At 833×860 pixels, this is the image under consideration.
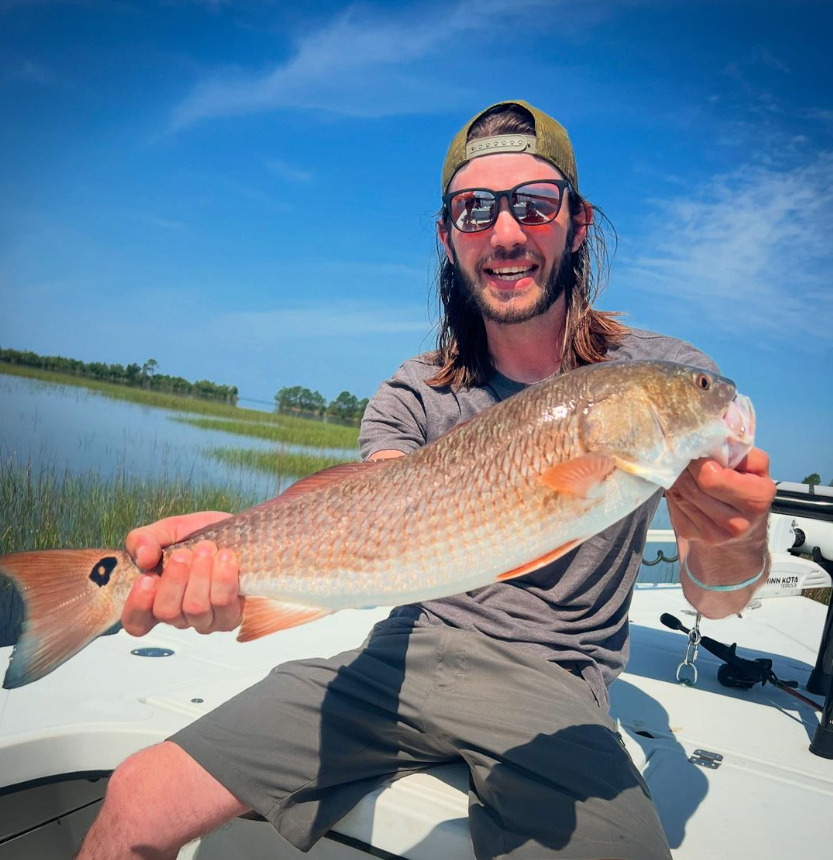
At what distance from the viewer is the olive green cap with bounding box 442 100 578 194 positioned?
136 inches

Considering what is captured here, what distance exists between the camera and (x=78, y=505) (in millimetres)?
10820

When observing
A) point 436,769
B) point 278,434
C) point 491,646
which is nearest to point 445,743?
point 436,769

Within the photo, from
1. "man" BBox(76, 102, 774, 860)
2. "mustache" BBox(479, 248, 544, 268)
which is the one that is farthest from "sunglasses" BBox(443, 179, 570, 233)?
"mustache" BBox(479, 248, 544, 268)

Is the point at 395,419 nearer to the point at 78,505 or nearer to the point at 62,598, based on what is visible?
the point at 62,598

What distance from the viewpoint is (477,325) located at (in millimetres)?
3754

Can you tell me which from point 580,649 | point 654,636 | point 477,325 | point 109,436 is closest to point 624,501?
point 580,649

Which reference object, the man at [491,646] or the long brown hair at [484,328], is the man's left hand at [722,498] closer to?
the man at [491,646]

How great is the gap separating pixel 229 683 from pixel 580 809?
217cm

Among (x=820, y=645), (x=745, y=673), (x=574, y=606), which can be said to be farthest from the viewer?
(x=820, y=645)

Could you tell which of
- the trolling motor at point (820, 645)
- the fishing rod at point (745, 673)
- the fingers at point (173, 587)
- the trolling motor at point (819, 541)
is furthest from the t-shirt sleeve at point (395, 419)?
the fishing rod at point (745, 673)

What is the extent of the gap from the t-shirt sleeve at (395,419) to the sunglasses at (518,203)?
0.91 m

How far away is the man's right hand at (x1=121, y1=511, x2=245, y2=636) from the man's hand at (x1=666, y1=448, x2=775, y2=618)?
1.59 meters

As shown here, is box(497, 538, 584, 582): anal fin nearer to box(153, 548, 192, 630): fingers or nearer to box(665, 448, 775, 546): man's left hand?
box(665, 448, 775, 546): man's left hand

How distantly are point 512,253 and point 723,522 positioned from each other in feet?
5.99
